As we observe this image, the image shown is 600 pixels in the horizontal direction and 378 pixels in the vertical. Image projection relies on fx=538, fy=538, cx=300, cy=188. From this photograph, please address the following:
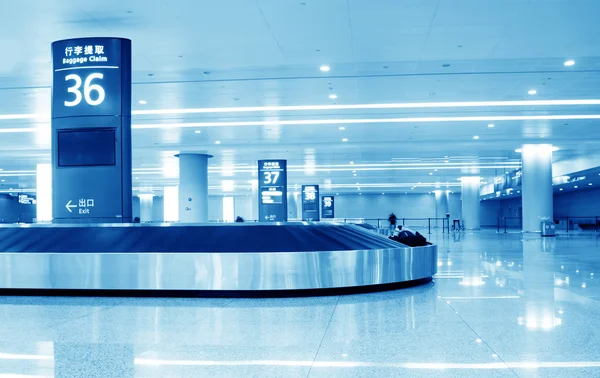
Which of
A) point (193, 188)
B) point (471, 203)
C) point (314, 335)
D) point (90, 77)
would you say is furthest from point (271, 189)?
point (471, 203)

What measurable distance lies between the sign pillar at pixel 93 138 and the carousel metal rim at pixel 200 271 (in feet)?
6.80

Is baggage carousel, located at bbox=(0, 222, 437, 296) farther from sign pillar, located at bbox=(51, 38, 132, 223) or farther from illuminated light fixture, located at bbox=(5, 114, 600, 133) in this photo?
illuminated light fixture, located at bbox=(5, 114, 600, 133)

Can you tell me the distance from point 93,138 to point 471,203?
4405cm

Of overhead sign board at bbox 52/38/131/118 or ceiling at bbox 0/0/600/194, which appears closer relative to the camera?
overhead sign board at bbox 52/38/131/118

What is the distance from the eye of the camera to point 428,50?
12.2 meters

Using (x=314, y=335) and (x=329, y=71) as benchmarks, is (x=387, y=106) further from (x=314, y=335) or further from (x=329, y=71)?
(x=314, y=335)

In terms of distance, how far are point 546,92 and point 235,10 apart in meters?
10.9

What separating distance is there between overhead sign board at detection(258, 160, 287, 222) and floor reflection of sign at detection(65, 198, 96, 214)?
18.7 metres

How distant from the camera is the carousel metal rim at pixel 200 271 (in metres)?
7.20

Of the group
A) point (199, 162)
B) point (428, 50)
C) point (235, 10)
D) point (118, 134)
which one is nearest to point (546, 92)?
point (428, 50)

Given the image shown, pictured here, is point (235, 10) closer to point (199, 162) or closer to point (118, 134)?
point (118, 134)

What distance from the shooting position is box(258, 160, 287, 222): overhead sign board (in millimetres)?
28391

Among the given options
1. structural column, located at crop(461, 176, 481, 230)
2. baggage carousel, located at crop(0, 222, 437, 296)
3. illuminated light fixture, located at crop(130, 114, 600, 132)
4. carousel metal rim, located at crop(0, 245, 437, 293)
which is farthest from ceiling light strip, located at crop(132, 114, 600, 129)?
structural column, located at crop(461, 176, 481, 230)

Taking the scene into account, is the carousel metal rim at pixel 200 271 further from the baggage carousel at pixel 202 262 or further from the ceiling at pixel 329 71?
the ceiling at pixel 329 71
